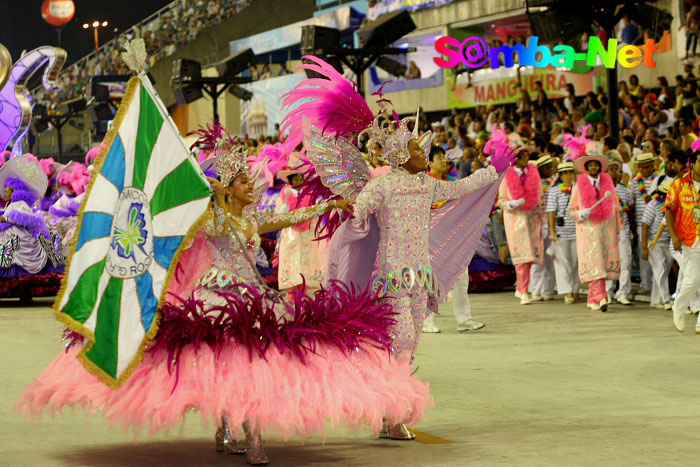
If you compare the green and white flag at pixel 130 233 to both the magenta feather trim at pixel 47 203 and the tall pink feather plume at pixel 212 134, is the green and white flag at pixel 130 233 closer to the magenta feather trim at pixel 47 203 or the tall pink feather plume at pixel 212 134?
the tall pink feather plume at pixel 212 134

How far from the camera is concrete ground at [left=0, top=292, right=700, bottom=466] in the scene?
5746 mm

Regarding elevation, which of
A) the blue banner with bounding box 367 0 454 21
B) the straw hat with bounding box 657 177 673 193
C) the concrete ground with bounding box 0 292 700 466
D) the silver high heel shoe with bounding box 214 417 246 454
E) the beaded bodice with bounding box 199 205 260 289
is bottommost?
the concrete ground with bounding box 0 292 700 466

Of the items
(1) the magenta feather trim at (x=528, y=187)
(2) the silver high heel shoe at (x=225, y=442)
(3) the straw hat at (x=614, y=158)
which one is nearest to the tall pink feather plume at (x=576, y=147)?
(3) the straw hat at (x=614, y=158)

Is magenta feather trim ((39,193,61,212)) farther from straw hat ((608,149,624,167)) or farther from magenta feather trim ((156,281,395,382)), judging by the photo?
magenta feather trim ((156,281,395,382))

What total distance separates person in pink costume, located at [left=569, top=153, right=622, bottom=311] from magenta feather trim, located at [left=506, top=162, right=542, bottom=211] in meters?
0.84

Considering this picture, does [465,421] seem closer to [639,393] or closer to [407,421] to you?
[407,421]

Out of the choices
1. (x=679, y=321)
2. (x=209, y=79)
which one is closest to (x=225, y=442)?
(x=679, y=321)

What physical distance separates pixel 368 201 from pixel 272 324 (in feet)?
3.97

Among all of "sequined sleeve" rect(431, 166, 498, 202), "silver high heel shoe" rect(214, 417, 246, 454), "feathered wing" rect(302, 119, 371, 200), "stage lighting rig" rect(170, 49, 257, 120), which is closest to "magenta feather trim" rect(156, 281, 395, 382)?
"silver high heel shoe" rect(214, 417, 246, 454)

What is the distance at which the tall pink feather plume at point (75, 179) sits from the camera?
Answer: 15531 millimetres

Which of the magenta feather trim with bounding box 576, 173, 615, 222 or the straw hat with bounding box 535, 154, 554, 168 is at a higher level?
the straw hat with bounding box 535, 154, 554, 168

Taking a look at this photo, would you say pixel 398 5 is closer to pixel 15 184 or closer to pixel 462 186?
pixel 15 184

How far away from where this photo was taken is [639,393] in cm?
744

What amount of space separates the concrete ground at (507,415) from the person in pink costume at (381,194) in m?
0.60
